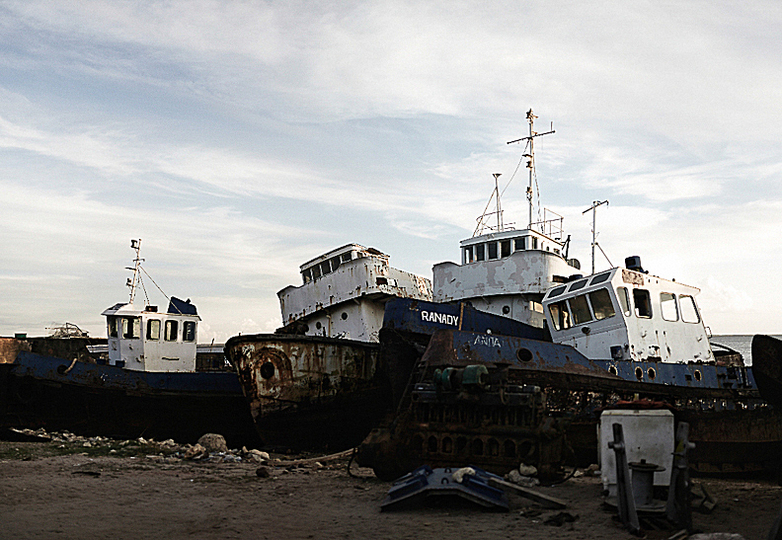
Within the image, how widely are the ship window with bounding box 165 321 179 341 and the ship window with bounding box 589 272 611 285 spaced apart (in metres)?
12.0

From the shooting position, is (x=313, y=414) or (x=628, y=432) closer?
(x=628, y=432)

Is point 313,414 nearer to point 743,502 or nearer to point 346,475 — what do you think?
point 346,475

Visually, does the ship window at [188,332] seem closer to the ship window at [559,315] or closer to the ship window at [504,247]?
the ship window at [504,247]

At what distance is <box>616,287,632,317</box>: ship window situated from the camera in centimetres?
1192

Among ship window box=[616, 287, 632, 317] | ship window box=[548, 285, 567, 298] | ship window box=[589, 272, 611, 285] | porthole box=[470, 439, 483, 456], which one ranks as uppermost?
ship window box=[589, 272, 611, 285]

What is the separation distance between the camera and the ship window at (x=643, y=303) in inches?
483

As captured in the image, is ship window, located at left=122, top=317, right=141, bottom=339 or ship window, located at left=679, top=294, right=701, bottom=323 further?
ship window, located at left=122, top=317, right=141, bottom=339

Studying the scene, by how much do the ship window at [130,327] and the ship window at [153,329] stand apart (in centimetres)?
28

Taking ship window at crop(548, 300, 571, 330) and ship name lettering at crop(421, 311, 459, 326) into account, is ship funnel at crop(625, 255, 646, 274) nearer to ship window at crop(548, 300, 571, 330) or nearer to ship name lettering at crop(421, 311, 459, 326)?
ship window at crop(548, 300, 571, 330)

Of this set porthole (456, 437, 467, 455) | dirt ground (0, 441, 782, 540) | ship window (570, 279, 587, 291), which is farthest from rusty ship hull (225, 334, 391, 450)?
porthole (456, 437, 467, 455)

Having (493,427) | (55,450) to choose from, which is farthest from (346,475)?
(55,450)

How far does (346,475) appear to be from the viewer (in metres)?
9.28

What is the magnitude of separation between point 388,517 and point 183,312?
1392 cm

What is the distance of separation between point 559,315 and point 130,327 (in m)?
12.1
